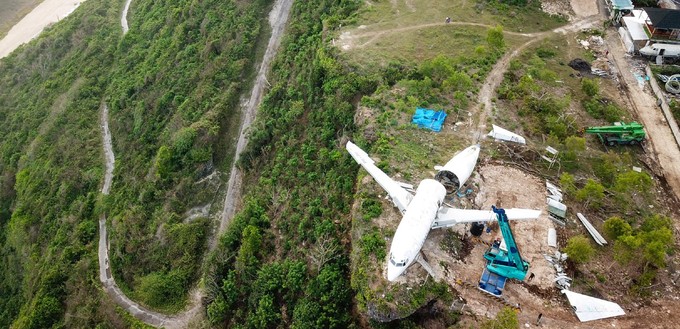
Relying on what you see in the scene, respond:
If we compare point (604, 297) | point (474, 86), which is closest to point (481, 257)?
point (604, 297)

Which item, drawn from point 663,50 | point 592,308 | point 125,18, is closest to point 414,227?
point 592,308

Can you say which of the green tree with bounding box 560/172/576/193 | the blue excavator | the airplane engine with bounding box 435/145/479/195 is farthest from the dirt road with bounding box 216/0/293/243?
the green tree with bounding box 560/172/576/193

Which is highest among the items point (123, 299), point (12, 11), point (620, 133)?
point (12, 11)

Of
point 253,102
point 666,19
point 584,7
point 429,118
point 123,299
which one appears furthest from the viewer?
point 584,7

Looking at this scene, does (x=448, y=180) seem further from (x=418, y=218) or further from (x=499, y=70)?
(x=499, y=70)

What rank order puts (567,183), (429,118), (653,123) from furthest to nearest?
(653,123), (429,118), (567,183)

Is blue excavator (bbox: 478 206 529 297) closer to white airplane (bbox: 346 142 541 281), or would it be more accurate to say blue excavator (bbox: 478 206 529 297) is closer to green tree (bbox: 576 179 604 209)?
white airplane (bbox: 346 142 541 281)
